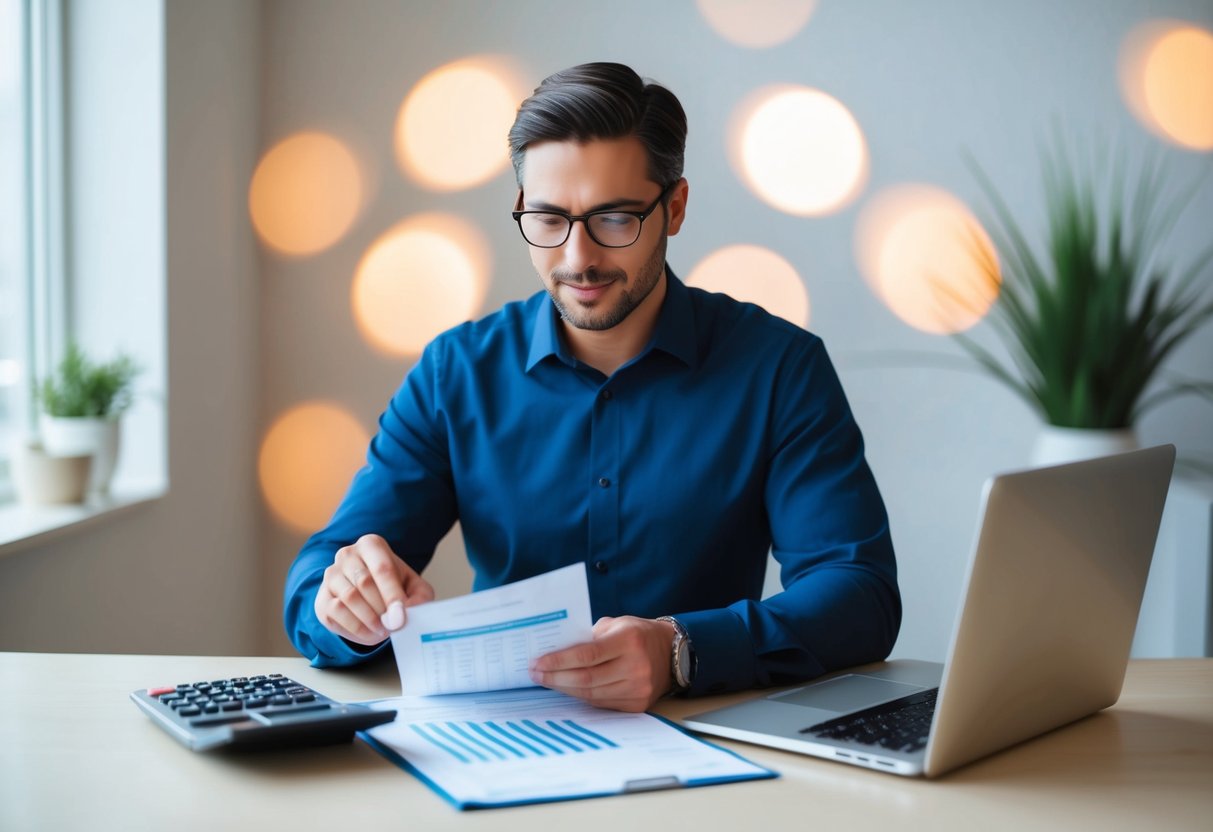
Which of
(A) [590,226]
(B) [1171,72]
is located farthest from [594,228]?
(B) [1171,72]

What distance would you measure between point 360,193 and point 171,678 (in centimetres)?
194

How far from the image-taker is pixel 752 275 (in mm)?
3004

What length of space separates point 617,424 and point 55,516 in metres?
1.06

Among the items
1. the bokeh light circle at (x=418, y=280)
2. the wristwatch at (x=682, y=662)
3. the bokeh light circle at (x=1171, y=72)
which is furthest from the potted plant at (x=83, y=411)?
the bokeh light circle at (x=1171, y=72)

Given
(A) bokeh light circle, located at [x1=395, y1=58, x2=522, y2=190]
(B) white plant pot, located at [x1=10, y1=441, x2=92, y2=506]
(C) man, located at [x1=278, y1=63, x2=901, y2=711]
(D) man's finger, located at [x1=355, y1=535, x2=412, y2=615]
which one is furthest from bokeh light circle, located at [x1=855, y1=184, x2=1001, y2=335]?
(D) man's finger, located at [x1=355, y1=535, x2=412, y2=615]

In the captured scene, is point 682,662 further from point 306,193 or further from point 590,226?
point 306,193

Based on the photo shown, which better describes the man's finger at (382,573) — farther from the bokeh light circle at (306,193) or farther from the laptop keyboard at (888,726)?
the bokeh light circle at (306,193)

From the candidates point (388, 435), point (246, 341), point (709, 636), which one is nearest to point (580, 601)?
point (709, 636)

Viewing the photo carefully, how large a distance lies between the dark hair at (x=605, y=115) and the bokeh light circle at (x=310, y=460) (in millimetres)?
1497

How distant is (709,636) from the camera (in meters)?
1.23

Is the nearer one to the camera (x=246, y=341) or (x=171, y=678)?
(x=171, y=678)

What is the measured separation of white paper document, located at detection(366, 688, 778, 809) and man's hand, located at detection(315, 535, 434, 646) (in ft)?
0.30

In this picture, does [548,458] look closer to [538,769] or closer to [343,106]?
[538,769]

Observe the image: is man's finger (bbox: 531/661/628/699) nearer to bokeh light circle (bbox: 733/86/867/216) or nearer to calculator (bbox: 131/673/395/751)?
calculator (bbox: 131/673/395/751)
